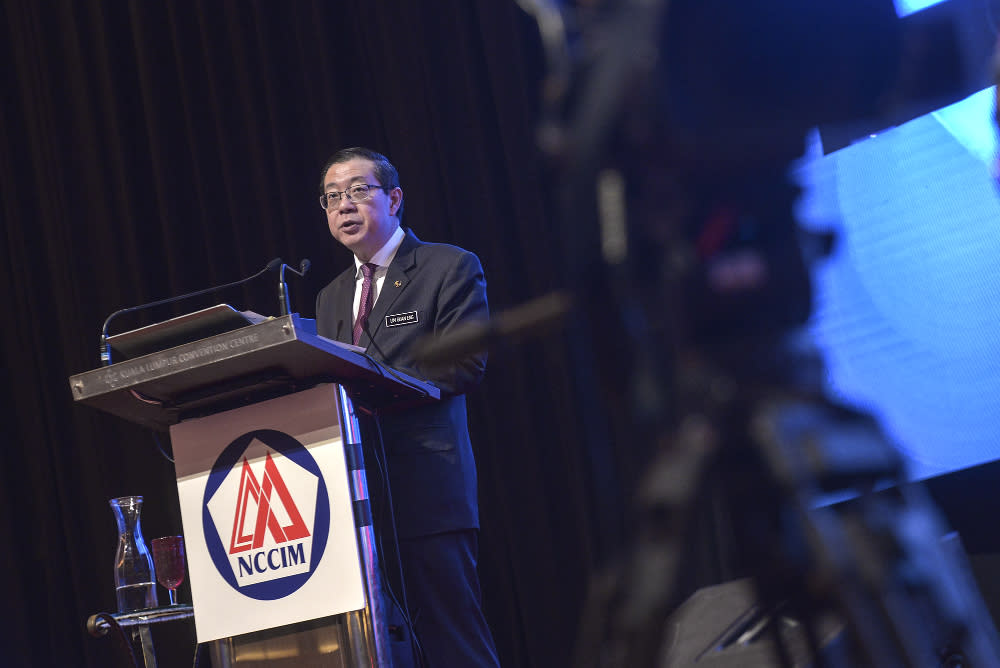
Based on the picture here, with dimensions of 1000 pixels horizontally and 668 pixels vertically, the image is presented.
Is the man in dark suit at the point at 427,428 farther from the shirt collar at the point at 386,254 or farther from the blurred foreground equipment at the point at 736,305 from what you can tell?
the blurred foreground equipment at the point at 736,305

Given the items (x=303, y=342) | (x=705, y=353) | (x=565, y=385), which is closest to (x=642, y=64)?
(x=705, y=353)

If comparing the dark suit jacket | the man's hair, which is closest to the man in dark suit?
the dark suit jacket

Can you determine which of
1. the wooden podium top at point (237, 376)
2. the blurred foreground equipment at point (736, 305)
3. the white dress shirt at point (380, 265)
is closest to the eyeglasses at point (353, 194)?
the white dress shirt at point (380, 265)

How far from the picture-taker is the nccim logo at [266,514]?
6.13ft

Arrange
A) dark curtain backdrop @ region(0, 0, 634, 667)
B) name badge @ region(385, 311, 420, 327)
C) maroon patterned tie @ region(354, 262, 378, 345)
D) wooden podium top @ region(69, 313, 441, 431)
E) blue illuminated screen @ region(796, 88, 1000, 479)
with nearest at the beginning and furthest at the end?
1. wooden podium top @ region(69, 313, 441, 431)
2. blue illuminated screen @ region(796, 88, 1000, 479)
3. name badge @ region(385, 311, 420, 327)
4. maroon patterned tie @ region(354, 262, 378, 345)
5. dark curtain backdrop @ region(0, 0, 634, 667)

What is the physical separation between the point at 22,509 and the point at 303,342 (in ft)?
10.2

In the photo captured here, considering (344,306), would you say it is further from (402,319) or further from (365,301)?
(402,319)

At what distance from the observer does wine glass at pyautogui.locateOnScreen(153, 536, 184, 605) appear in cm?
274

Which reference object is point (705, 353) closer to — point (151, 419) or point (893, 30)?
point (893, 30)

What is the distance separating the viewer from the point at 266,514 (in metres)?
1.90

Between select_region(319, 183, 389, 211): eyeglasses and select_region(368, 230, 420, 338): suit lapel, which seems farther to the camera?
select_region(319, 183, 389, 211): eyeglasses

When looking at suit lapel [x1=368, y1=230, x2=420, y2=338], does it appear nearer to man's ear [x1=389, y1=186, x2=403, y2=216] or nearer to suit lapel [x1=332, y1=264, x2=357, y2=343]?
suit lapel [x1=332, y1=264, x2=357, y2=343]

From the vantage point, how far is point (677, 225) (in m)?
0.73

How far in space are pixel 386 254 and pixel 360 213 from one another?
13 centimetres
